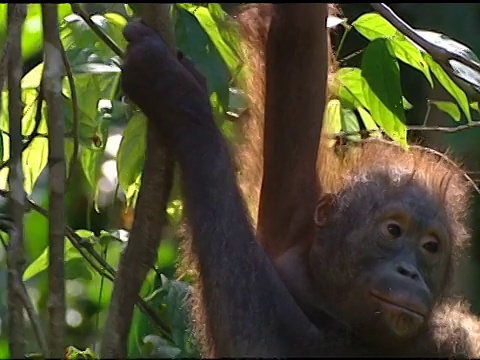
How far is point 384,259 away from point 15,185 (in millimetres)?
1110

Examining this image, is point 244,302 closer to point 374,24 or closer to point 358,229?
point 358,229

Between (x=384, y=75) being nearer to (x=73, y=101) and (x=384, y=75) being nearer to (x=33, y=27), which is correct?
(x=73, y=101)

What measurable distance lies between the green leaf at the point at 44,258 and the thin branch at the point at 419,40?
3.34 feet

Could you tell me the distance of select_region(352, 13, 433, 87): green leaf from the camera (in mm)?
2537

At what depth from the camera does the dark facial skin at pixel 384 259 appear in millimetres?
2584

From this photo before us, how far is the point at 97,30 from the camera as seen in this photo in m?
2.56

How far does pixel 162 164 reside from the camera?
2201 mm

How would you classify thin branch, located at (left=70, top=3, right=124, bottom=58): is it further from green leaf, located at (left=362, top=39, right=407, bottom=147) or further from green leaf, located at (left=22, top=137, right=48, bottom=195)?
green leaf, located at (left=362, top=39, right=407, bottom=147)

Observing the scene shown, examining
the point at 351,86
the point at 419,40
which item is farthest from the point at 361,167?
the point at 419,40

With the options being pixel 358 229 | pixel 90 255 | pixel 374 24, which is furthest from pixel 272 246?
pixel 374 24

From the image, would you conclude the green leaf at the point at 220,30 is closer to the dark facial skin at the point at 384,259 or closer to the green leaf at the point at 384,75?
the green leaf at the point at 384,75

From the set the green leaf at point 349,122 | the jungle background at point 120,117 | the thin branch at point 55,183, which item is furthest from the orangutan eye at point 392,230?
the thin branch at point 55,183

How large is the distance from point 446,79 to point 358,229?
18.7 inches

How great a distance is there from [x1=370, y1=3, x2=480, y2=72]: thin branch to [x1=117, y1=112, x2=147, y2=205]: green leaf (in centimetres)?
69
